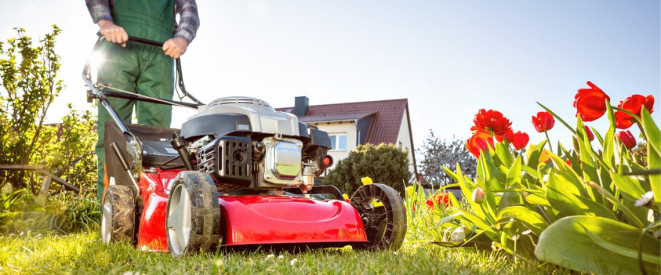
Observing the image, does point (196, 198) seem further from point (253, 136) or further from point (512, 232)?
point (512, 232)

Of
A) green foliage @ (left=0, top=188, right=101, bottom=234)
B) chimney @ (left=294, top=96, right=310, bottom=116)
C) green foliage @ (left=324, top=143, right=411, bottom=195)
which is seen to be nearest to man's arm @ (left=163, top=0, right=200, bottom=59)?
green foliage @ (left=0, top=188, right=101, bottom=234)

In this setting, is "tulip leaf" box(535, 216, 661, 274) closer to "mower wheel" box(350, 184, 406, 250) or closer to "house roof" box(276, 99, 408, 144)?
"mower wheel" box(350, 184, 406, 250)

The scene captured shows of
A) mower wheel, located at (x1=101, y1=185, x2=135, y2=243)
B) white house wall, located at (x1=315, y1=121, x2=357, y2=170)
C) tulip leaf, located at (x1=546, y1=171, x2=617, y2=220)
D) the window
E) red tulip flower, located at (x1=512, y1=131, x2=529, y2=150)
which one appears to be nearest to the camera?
tulip leaf, located at (x1=546, y1=171, x2=617, y2=220)

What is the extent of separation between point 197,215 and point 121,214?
3.08 feet

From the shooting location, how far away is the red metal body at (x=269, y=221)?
2.30 m

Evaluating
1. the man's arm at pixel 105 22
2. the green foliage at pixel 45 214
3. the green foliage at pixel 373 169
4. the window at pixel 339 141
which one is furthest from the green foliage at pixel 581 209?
the window at pixel 339 141

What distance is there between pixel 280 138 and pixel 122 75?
1883mm

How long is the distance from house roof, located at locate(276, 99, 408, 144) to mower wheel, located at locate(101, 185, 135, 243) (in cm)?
1729

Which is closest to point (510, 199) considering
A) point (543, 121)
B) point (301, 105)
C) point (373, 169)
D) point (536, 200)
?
point (536, 200)

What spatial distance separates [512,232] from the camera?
2207 millimetres

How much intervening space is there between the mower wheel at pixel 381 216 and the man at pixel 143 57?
176 cm

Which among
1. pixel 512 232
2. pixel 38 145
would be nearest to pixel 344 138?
pixel 38 145

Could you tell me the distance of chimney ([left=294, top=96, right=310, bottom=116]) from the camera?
2284 cm

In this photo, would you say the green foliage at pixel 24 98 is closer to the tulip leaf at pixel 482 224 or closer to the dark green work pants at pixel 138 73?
the dark green work pants at pixel 138 73
